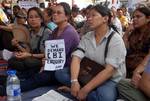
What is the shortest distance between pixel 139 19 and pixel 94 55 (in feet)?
2.45

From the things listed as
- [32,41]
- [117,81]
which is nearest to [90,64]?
[117,81]

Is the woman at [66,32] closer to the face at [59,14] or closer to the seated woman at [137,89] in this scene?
the face at [59,14]

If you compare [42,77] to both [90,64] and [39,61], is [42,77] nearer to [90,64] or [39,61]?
[39,61]

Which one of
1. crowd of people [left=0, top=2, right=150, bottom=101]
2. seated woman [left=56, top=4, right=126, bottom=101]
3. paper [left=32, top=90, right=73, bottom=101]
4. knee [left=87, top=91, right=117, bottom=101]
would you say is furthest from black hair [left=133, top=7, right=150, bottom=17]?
paper [left=32, top=90, right=73, bottom=101]

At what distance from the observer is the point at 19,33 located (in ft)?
15.4

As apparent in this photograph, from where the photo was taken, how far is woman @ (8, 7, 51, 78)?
4188 millimetres

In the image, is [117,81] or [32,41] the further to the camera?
[32,41]

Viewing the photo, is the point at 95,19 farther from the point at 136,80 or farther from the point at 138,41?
the point at 136,80

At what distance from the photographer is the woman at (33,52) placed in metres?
4.19

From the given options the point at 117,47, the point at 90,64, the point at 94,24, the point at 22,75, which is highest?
the point at 94,24

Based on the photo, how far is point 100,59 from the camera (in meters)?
3.36

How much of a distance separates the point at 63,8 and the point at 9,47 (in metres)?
1.55

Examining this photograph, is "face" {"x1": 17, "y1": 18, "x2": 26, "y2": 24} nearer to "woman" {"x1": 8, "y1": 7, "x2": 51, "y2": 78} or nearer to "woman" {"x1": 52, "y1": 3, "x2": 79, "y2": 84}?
"woman" {"x1": 8, "y1": 7, "x2": 51, "y2": 78}

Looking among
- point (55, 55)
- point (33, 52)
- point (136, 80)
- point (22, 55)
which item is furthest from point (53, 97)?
point (33, 52)
